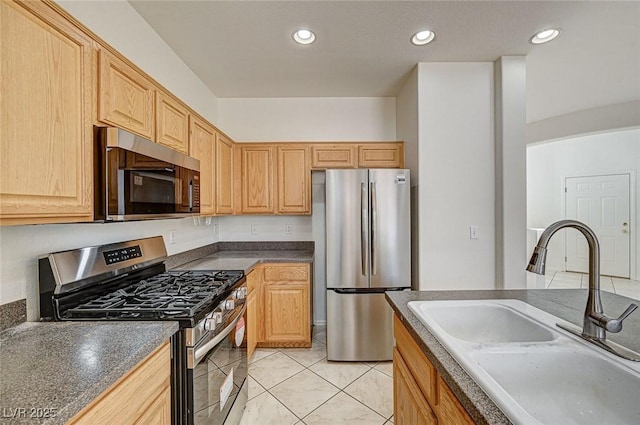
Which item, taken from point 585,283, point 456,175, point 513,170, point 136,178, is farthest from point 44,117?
point 585,283

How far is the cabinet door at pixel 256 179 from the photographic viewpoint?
10.5 ft

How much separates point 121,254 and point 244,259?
1.23 meters

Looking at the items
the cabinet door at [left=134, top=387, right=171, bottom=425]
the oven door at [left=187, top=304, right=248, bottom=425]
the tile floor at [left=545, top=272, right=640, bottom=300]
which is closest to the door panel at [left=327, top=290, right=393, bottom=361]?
the oven door at [left=187, top=304, right=248, bottom=425]

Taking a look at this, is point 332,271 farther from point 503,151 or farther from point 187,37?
point 187,37

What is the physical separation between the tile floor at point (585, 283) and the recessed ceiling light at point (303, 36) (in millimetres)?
5511

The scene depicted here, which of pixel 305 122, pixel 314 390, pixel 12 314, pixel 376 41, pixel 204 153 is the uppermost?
pixel 376 41

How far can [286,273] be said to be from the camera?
2873 millimetres

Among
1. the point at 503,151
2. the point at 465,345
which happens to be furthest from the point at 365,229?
the point at 465,345

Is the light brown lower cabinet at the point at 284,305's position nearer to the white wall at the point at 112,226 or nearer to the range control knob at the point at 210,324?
the white wall at the point at 112,226

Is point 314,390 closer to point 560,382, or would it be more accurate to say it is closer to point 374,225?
point 374,225

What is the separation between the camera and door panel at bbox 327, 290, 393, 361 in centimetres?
266

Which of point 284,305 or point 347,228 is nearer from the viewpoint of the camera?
point 347,228

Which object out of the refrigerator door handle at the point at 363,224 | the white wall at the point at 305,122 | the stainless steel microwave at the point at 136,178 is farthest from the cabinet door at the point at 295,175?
the stainless steel microwave at the point at 136,178

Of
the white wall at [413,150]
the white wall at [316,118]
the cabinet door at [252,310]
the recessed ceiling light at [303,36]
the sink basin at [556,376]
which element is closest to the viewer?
the sink basin at [556,376]
